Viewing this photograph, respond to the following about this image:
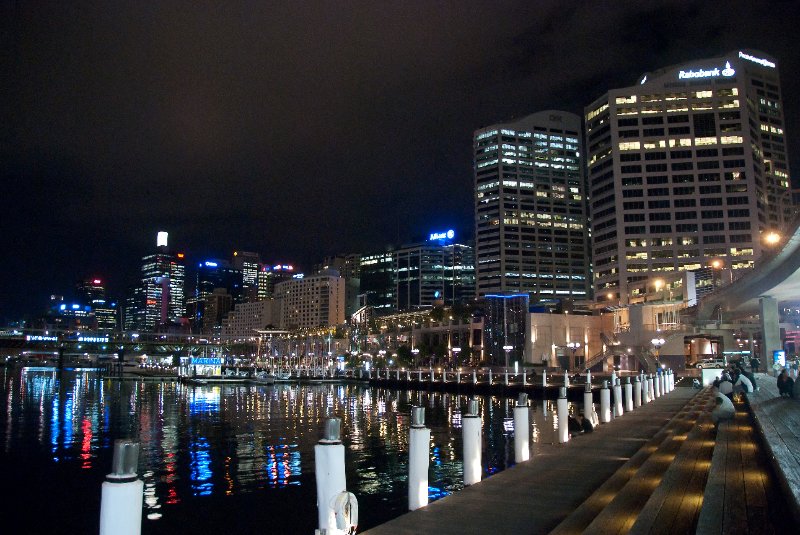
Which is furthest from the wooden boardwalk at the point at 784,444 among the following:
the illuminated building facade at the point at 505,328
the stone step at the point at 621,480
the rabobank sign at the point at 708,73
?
the rabobank sign at the point at 708,73

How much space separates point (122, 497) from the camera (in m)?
4.79

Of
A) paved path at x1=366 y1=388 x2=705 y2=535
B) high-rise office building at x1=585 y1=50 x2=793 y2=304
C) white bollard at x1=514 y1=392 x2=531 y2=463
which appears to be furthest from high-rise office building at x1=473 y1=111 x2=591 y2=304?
paved path at x1=366 y1=388 x2=705 y2=535

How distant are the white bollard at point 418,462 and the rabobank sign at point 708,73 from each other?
535ft

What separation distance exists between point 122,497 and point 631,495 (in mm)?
5963

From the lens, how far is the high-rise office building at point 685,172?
5438 inches

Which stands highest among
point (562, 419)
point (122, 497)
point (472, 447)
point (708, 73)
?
point (708, 73)

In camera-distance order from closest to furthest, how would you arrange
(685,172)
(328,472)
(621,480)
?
(328,472) → (621,480) → (685,172)

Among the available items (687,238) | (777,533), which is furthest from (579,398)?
(687,238)

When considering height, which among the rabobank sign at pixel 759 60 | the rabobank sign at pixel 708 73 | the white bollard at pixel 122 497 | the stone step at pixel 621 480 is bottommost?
the stone step at pixel 621 480

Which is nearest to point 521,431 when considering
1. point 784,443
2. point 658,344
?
point 784,443

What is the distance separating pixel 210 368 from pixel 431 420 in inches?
3279

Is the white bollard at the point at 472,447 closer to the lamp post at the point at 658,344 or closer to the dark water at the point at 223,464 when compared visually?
the dark water at the point at 223,464

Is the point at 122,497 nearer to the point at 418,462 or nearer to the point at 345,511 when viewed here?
the point at 345,511

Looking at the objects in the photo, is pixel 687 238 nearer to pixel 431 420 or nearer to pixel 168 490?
pixel 431 420
